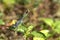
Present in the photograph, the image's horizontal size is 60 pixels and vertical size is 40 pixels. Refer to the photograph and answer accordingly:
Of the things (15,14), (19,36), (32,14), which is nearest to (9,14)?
(15,14)

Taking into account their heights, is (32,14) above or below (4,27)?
above

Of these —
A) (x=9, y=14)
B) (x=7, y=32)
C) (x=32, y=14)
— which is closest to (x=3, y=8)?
(x=9, y=14)

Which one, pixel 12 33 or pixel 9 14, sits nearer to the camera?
pixel 12 33

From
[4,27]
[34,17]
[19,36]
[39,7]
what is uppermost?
[39,7]

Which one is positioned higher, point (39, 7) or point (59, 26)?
point (39, 7)

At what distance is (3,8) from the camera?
4.87 meters

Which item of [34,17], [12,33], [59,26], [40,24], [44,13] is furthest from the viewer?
[44,13]

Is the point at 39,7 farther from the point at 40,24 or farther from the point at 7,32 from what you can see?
the point at 7,32

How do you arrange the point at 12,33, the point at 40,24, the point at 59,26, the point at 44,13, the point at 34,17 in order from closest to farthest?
the point at 12,33 < the point at 59,26 < the point at 40,24 < the point at 34,17 < the point at 44,13

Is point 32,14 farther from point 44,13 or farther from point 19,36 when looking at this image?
point 19,36

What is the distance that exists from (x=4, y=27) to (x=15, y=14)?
3.51 ft

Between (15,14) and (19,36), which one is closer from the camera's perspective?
(19,36)

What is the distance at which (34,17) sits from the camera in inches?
178

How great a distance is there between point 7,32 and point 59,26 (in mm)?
775
